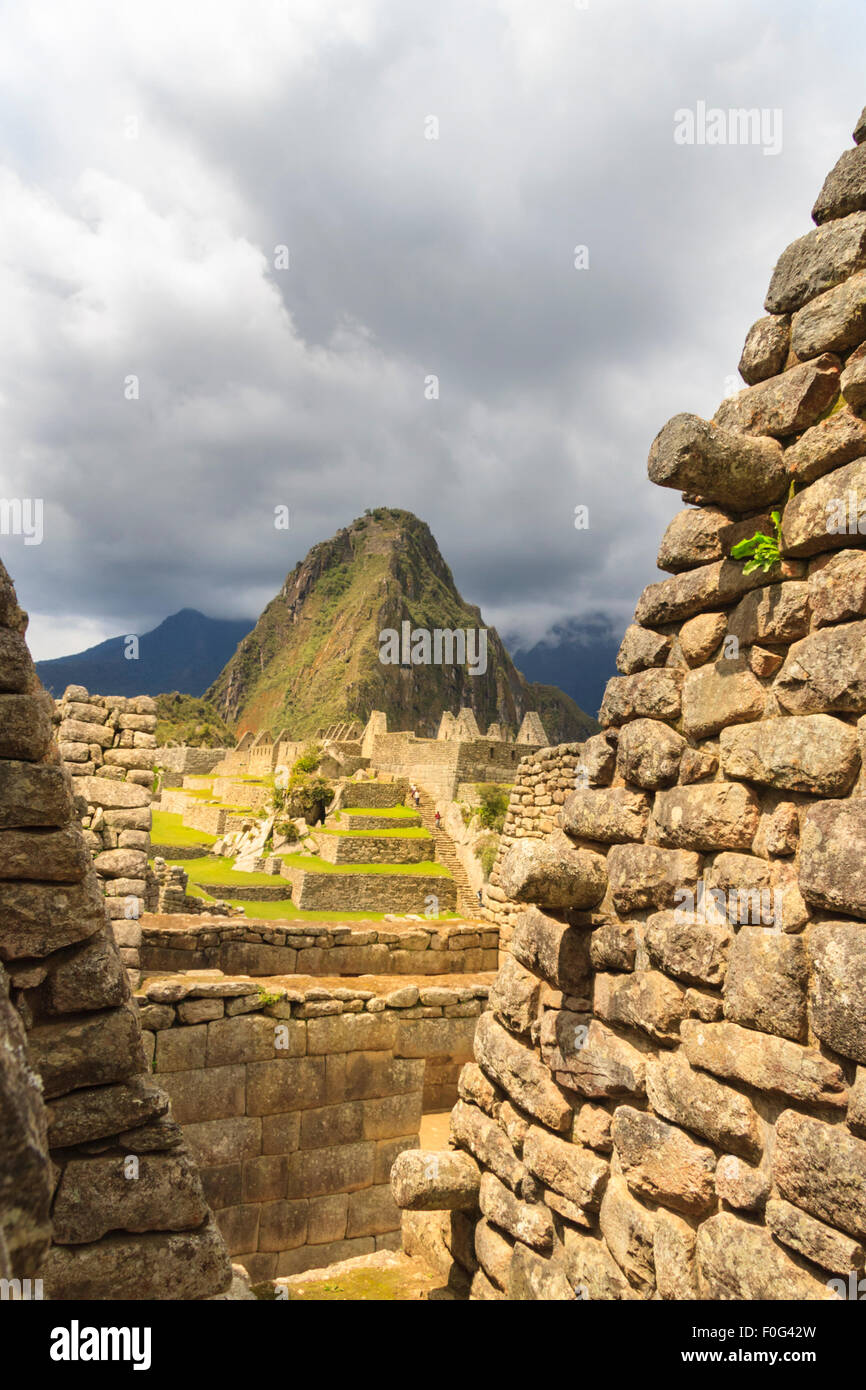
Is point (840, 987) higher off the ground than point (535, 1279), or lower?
higher

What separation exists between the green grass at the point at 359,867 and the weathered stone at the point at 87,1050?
26.1 meters

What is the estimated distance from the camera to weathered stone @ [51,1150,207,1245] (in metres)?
2.85

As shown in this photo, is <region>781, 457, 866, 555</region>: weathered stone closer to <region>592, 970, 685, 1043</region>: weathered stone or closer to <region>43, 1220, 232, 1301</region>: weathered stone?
<region>592, 970, 685, 1043</region>: weathered stone

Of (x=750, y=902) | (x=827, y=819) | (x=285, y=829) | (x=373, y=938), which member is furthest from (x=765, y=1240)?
(x=285, y=829)

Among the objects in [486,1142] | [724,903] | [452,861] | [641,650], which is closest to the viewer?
[724,903]

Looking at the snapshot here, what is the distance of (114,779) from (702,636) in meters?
6.66

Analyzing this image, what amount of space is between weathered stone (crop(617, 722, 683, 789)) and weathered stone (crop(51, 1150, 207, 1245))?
2.39m

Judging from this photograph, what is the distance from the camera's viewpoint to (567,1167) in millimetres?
3664

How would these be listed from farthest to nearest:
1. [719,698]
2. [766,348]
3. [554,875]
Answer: [554,875] < [766,348] < [719,698]

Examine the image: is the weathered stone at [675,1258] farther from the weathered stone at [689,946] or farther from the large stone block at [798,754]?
the large stone block at [798,754]

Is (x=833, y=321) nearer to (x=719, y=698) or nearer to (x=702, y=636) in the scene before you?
(x=702, y=636)

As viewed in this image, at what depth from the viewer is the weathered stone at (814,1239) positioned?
7.63 feet

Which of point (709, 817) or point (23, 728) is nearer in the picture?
point (23, 728)

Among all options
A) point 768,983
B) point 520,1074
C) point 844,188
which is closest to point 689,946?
point 768,983
